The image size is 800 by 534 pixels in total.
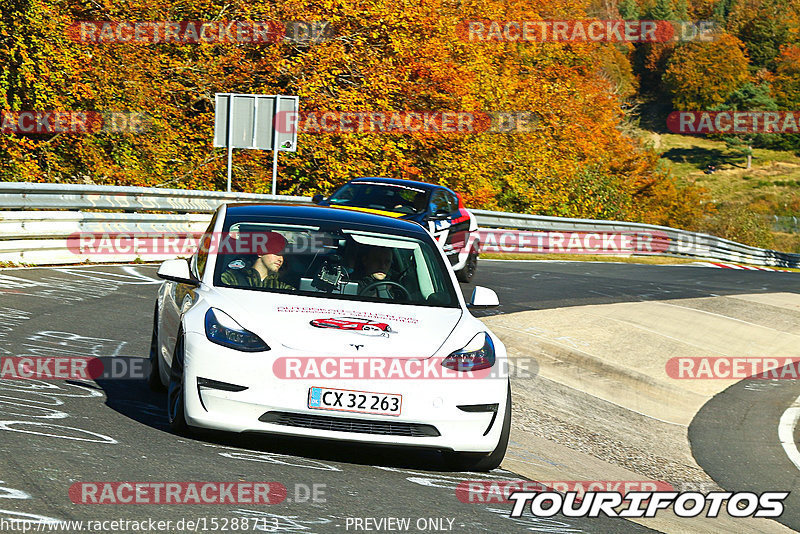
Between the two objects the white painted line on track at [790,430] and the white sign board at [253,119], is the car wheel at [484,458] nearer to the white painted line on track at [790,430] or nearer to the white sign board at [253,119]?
the white painted line on track at [790,430]

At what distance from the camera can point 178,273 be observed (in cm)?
664

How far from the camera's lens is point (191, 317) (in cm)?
612

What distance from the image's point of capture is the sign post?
22062mm

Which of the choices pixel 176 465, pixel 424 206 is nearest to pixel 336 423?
pixel 176 465

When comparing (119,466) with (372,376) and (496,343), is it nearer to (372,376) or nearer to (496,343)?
(372,376)

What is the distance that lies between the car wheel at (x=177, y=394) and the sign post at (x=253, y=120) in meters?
16.0

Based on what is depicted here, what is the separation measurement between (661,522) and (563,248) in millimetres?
25388

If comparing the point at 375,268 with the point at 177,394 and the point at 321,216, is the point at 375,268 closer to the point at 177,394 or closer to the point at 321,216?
the point at 321,216
